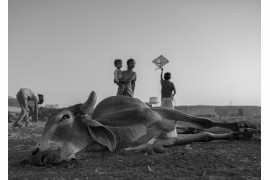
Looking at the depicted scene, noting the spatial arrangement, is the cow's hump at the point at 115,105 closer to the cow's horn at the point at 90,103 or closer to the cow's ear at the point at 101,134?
the cow's horn at the point at 90,103

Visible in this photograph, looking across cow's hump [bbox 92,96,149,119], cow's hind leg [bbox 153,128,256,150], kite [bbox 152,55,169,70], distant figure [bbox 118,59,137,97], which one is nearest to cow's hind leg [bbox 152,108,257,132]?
cow's hind leg [bbox 153,128,256,150]

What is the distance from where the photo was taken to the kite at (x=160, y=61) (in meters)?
8.68

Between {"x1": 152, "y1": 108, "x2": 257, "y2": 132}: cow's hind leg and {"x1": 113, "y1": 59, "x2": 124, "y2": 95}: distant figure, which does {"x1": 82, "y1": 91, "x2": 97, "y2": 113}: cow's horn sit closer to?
{"x1": 152, "y1": 108, "x2": 257, "y2": 132}: cow's hind leg

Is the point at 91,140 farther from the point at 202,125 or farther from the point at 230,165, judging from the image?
the point at 202,125

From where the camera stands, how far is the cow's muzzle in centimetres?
314

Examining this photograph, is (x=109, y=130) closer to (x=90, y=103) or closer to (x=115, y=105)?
(x=90, y=103)

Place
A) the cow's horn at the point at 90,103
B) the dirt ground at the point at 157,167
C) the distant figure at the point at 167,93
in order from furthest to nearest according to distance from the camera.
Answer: the distant figure at the point at 167,93, the cow's horn at the point at 90,103, the dirt ground at the point at 157,167

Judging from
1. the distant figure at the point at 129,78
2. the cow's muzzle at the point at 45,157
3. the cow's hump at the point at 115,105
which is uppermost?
the distant figure at the point at 129,78

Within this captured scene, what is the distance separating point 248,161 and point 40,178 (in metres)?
2.31

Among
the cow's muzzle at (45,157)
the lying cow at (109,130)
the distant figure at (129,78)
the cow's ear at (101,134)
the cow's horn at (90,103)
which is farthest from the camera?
the distant figure at (129,78)

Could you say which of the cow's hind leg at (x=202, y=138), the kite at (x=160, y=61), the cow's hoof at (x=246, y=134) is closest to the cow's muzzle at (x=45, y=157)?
the cow's hind leg at (x=202, y=138)

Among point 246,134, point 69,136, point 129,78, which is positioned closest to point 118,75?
point 129,78

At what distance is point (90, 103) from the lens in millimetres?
3904

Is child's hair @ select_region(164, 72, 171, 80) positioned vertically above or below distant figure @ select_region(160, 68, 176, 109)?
above
